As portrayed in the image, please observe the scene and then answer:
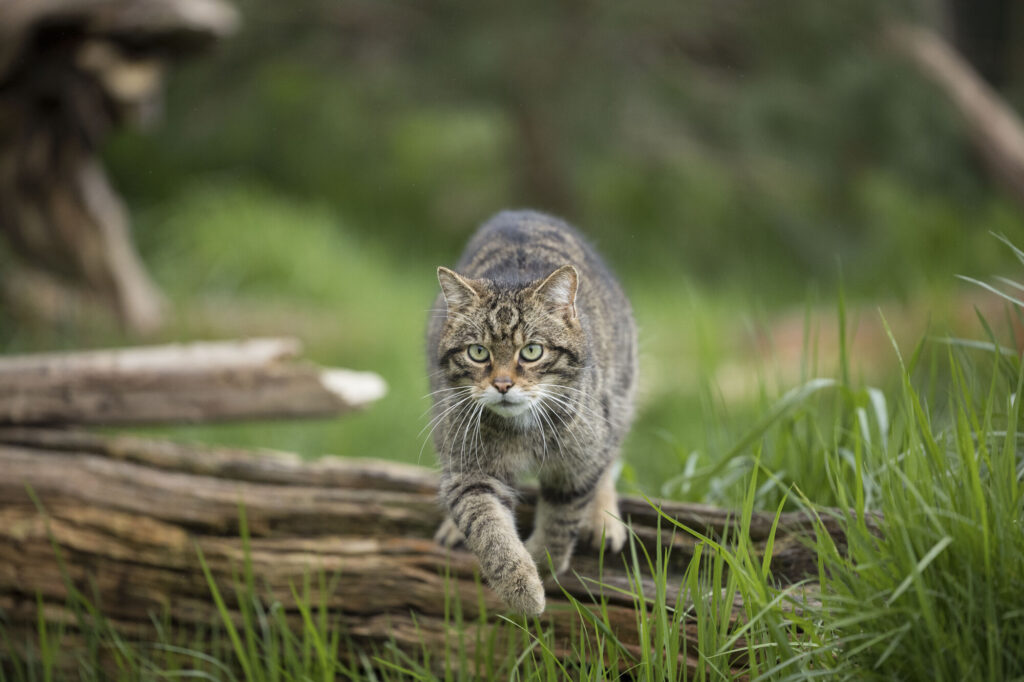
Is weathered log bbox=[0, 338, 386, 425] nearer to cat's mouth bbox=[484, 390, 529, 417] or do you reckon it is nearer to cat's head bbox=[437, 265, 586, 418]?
cat's head bbox=[437, 265, 586, 418]

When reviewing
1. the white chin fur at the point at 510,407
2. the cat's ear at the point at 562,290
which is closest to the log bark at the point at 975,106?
the cat's ear at the point at 562,290

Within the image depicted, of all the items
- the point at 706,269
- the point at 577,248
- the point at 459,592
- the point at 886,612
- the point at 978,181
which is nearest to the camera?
the point at 886,612

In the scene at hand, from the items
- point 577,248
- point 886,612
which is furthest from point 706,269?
point 886,612

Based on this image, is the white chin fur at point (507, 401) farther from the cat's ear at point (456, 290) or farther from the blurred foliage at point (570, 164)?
the blurred foliage at point (570, 164)

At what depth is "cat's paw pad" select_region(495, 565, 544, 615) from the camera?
6.98ft

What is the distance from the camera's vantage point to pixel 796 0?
7.59m

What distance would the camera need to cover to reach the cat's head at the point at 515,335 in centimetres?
236

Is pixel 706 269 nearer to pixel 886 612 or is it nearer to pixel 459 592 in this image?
pixel 459 592

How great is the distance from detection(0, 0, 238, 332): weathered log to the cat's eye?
3.57m

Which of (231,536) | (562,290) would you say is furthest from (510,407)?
(231,536)

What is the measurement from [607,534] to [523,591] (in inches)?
23.1

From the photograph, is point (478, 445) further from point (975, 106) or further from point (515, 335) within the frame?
point (975, 106)

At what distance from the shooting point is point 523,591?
2.13 metres

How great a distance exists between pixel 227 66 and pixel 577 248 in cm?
595
